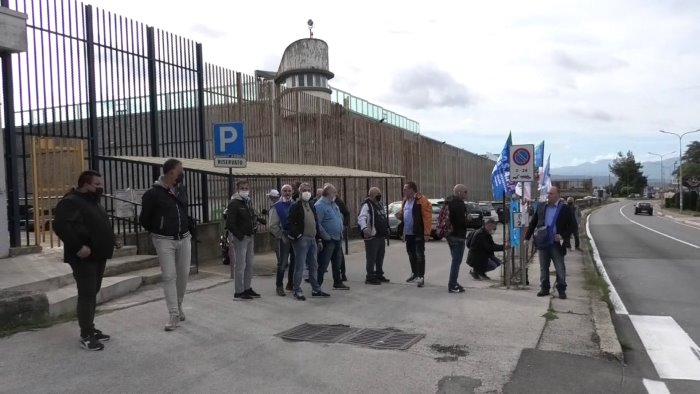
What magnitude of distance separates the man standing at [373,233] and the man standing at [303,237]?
150 centimetres

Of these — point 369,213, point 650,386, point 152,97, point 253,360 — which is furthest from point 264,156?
point 650,386

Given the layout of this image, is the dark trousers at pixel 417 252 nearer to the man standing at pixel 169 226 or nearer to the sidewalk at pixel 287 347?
the sidewalk at pixel 287 347

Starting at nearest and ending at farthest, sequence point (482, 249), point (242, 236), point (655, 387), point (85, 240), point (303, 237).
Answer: point (655, 387)
point (85, 240)
point (242, 236)
point (303, 237)
point (482, 249)

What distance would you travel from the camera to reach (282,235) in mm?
8805

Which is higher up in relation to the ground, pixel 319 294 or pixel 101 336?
pixel 101 336

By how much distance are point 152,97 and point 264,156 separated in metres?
5.72

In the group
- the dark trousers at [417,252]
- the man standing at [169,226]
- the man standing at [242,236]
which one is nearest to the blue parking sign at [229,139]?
the man standing at [242,236]

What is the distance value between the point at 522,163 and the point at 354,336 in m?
4.93

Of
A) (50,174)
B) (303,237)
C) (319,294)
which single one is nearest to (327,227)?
(303,237)

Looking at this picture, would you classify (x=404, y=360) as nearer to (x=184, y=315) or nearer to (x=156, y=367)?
(x=156, y=367)

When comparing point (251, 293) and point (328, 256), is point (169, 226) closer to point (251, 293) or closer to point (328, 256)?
point (251, 293)

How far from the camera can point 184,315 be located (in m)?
7.02

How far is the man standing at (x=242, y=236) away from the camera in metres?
8.03

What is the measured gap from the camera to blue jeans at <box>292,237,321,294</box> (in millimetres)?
8508
